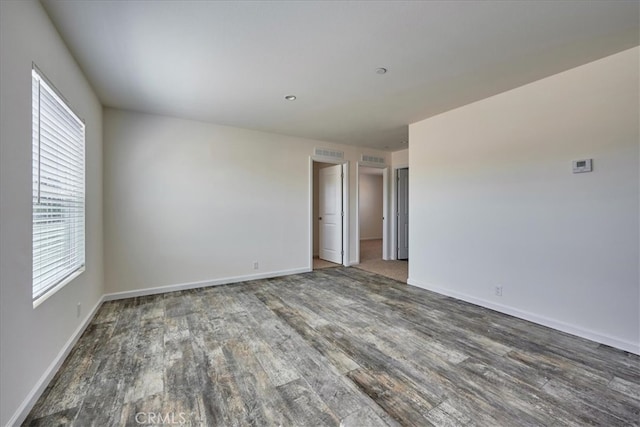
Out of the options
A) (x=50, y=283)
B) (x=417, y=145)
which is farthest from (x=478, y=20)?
(x=50, y=283)

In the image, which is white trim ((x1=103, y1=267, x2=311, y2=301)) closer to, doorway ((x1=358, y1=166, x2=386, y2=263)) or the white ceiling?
the white ceiling

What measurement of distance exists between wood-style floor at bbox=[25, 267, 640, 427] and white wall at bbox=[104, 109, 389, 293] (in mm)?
884

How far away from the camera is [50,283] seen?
200 cm

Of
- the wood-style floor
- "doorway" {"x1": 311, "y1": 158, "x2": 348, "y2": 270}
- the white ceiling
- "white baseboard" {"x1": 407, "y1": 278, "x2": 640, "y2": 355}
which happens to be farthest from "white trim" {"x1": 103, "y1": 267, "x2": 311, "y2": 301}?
"white baseboard" {"x1": 407, "y1": 278, "x2": 640, "y2": 355}

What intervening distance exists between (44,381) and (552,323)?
14.2ft

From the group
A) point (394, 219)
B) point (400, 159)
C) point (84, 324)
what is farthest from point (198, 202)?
point (400, 159)

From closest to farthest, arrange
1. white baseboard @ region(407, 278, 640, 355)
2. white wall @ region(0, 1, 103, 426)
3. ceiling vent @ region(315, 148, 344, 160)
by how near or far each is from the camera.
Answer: white wall @ region(0, 1, 103, 426) → white baseboard @ region(407, 278, 640, 355) → ceiling vent @ region(315, 148, 344, 160)

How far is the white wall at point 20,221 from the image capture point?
4.60 feet

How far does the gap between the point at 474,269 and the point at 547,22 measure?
2.62 metres

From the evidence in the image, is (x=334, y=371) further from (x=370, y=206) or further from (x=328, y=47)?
(x=370, y=206)

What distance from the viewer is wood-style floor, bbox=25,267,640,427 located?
5.23 ft

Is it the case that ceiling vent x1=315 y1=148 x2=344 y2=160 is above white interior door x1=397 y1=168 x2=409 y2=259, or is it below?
above

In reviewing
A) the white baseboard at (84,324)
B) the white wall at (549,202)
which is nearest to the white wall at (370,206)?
the white baseboard at (84,324)

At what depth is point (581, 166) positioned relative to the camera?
2.58m
